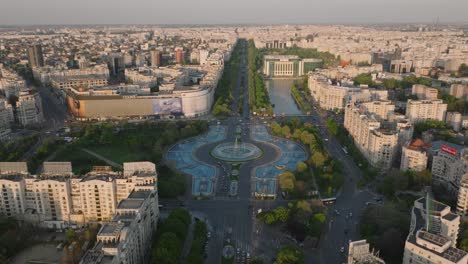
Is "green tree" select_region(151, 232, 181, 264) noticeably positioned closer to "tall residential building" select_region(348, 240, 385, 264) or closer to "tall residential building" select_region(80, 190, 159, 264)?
"tall residential building" select_region(80, 190, 159, 264)

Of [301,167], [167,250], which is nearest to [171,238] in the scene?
[167,250]

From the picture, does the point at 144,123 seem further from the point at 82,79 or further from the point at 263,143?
the point at 82,79

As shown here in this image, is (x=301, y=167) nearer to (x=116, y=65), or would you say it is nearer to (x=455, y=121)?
(x=455, y=121)

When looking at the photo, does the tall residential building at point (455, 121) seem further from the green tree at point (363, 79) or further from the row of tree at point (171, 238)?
the row of tree at point (171, 238)

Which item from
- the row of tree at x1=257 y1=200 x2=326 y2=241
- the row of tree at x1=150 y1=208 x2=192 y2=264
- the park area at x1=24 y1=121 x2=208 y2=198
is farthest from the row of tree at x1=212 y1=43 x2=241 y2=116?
the row of tree at x1=150 y1=208 x2=192 y2=264

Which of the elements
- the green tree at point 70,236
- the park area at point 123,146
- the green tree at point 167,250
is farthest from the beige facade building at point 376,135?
the green tree at point 70,236

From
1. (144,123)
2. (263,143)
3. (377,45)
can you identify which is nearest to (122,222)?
(263,143)
